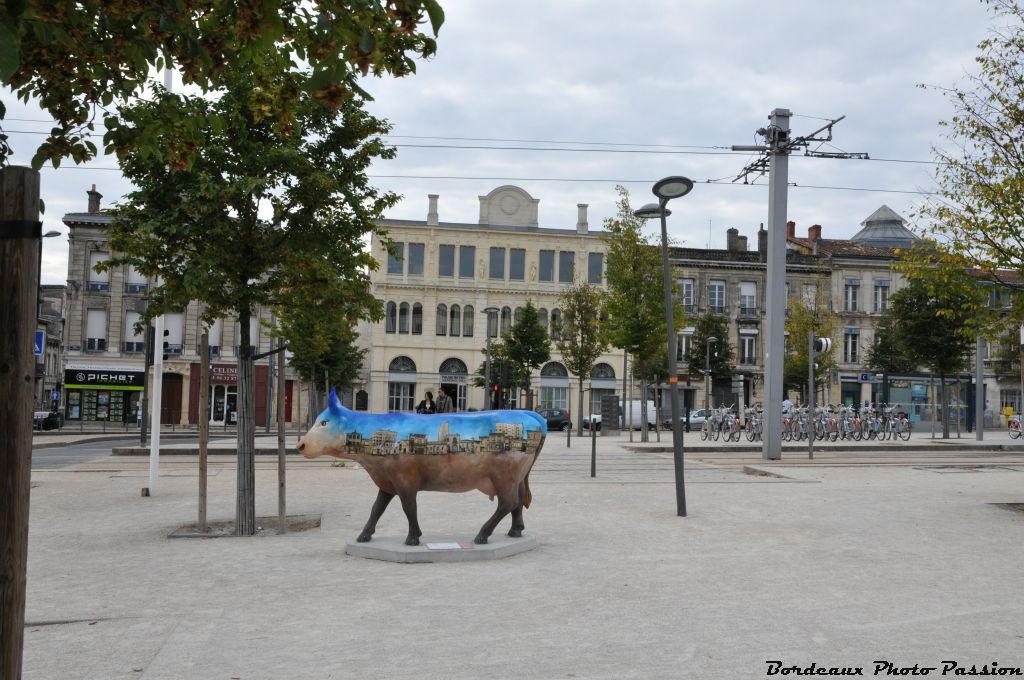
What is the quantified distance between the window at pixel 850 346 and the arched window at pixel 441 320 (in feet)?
90.2

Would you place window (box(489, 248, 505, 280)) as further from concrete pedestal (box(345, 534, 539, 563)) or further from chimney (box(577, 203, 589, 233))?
concrete pedestal (box(345, 534, 539, 563))

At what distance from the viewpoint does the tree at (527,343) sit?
50.2 meters

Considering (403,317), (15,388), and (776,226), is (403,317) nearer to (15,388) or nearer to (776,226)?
(776,226)

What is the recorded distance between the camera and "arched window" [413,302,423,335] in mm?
60622

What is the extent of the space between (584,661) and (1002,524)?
28.5 feet

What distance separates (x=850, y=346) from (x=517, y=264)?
2374 centimetres

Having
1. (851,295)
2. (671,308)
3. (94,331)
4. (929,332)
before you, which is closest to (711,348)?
(851,295)

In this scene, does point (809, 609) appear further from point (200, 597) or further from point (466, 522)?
point (466, 522)

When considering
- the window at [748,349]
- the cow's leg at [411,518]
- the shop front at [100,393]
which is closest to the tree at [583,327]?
the window at [748,349]

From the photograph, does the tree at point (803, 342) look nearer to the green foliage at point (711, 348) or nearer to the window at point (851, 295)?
the green foliage at point (711, 348)

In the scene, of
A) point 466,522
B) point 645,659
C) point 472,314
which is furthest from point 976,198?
point 472,314

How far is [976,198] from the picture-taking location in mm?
13289

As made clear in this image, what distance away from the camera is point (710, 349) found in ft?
192

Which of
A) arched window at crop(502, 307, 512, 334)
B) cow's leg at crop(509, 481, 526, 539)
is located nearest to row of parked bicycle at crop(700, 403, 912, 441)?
arched window at crop(502, 307, 512, 334)
